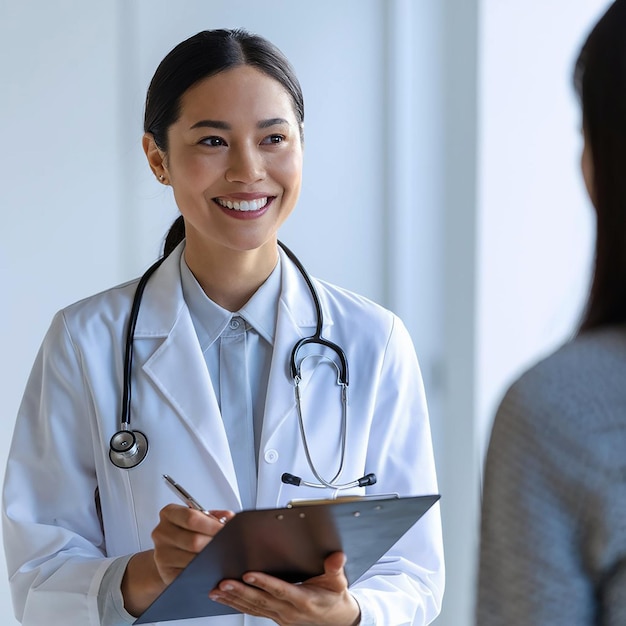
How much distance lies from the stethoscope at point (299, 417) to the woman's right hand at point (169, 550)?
0.49 ft

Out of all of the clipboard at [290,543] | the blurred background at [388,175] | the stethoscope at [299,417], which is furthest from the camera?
the blurred background at [388,175]

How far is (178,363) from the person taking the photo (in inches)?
59.4

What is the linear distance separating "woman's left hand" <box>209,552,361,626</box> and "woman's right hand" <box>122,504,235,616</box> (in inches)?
2.6

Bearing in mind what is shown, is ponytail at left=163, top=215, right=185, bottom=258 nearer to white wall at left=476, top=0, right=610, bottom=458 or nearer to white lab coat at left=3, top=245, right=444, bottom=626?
white lab coat at left=3, top=245, right=444, bottom=626

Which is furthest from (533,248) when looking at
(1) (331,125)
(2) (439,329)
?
(1) (331,125)

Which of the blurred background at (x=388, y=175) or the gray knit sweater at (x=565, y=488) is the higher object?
the blurred background at (x=388, y=175)

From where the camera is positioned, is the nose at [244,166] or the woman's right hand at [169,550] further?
the nose at [244,166]

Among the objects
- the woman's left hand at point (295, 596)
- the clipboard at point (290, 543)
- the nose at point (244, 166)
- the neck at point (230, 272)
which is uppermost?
the nose at point (244, 166)

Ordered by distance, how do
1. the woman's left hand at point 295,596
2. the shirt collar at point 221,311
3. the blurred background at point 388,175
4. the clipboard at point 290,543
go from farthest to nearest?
1. the blurred background at point 388,175
2. the shirt collar at point 221,311
3. the woman's left hand at point 295,596
4. the clipboard at point 290,543

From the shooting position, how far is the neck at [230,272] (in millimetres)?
1575

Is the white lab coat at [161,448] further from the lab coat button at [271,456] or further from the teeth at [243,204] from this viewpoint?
the teeth at [243,204]

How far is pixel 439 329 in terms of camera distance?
2.61m

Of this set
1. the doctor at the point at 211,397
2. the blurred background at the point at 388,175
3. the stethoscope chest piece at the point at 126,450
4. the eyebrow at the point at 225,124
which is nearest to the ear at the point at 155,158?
the doctor at the point at 211,397

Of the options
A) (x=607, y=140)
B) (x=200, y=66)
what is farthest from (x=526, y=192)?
(x=607, y=140)
